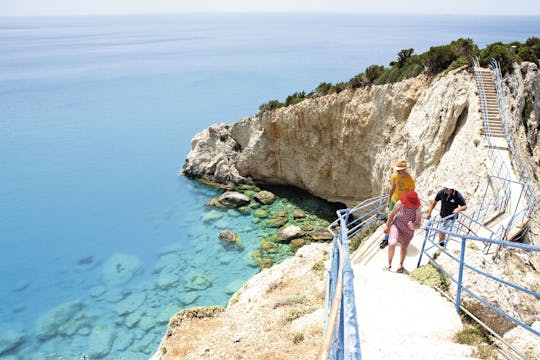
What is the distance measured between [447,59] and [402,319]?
21.0m

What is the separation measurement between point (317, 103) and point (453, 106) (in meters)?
12.9

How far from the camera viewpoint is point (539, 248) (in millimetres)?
3932

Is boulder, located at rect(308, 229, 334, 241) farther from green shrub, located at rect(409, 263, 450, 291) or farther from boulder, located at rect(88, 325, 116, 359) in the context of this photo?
green shrub, located at rect(409, 263, 450, 291)

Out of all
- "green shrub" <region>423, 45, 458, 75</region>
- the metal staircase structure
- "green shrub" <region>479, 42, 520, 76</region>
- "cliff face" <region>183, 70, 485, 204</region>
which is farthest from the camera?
"green shrub" <region>423, 45, 458, 75</region>

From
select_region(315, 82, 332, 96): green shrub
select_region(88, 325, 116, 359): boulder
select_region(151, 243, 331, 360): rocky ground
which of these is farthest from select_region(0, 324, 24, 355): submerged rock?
select_region(315, 82, 332, 96): green shrub

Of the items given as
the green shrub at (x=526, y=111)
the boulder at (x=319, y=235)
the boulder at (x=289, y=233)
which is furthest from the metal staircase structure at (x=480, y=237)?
the boulder at (x=289, y=233)

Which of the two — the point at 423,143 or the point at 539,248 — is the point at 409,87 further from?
the point at 539,248

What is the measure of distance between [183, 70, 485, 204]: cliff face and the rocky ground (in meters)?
8.11

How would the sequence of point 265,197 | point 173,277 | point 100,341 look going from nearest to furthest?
1. point 100,341
2. point 173,277
3. point 265,197

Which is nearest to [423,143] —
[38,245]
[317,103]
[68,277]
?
[317,103]

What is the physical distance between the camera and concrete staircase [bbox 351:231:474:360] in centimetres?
477

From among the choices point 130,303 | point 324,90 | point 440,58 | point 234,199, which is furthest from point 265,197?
point 440,58

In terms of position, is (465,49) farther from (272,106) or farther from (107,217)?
(107,217)

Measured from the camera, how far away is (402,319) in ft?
19.3
